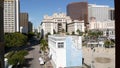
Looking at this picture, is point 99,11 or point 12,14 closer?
point 12,14

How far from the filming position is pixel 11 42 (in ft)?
125

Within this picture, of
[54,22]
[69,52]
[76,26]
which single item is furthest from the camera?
[76,26]

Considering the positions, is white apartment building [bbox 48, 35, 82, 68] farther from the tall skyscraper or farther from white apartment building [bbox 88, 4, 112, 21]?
white apartment building [bbox 88, 4, 112, 21]

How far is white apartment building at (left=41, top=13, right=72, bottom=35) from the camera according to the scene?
96.6m

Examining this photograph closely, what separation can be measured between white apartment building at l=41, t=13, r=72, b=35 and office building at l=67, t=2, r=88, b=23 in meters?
20.2

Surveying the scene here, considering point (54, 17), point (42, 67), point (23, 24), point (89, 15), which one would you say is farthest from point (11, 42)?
point (89, 15)

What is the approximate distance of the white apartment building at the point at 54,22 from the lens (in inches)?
3802

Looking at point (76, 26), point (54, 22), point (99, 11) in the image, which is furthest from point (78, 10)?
point (54, 22)

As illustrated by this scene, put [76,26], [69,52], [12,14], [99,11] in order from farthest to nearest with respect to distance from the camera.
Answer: [99,11] < [76,26] < [12,14] < [69,52]

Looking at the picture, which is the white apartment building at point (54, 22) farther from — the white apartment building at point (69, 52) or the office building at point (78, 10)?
the white apartment building at point (69, 52)

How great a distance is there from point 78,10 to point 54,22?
34.5m

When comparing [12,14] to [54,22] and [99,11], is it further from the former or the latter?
[99,11]

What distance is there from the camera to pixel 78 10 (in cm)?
12825

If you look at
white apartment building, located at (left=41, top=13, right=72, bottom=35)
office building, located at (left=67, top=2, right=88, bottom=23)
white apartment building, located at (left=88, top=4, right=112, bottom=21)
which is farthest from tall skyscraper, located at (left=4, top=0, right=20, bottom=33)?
white apartment building, located at (left=88, top=4, right=112, bottom=21)
